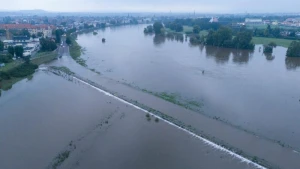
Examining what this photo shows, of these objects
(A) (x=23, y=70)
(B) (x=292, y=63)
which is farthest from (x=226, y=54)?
(A) (x=23, y=70)

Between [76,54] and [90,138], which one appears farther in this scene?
[76,54]

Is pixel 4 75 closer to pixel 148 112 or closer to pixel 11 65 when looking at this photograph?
pixel 11 65

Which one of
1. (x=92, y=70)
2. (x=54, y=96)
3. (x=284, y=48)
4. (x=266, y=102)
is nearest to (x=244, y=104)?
(x=266, y=102)

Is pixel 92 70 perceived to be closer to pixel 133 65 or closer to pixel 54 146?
pixel 133 65

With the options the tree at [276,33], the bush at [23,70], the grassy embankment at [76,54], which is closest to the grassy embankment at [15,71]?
the bush at [23,70]

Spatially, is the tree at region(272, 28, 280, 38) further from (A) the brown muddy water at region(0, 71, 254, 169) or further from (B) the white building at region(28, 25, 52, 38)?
(B) the white building at region(28, 25, 52, 38)

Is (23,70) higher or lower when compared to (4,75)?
higher
